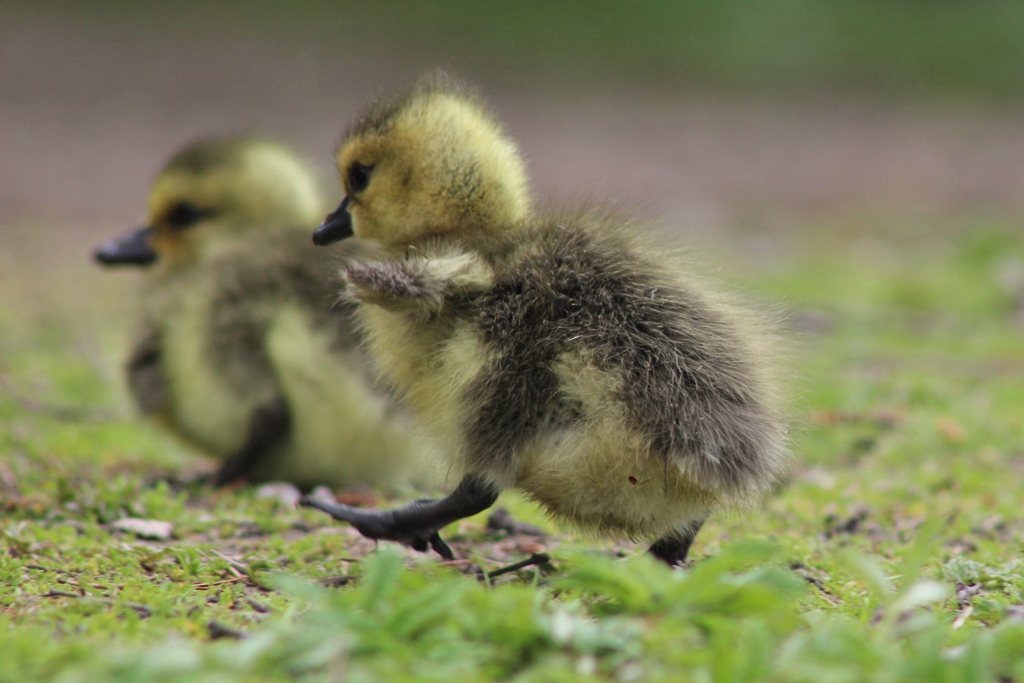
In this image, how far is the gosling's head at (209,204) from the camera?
15.1 ft

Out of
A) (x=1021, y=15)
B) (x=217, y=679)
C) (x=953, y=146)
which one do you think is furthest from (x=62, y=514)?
(x=1021, y=15)

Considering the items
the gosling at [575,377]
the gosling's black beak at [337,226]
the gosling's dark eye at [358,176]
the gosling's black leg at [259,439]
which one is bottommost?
the gosling's black leg at [259,439]

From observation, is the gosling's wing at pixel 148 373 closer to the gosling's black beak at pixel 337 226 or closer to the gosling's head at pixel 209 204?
the gosling's head at pixel 209 204

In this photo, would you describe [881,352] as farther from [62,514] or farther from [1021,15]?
[1021,15]

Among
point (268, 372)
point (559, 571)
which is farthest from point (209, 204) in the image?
point (559, 571)

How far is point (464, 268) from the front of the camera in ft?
8.46

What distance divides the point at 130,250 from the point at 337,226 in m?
1.79

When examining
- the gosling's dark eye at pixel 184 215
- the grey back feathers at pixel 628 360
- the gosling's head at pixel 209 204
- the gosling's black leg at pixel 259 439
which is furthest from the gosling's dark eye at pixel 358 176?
the gosling's dark eye at pixel 184 215

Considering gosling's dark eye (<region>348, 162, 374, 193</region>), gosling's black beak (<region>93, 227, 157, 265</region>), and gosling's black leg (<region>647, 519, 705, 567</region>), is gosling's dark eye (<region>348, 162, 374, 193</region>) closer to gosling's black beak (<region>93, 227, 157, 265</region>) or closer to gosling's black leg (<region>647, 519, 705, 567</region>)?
gosling's black leg (<region>647, 519, 705, 567</region>)

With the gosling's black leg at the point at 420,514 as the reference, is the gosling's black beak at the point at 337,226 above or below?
above

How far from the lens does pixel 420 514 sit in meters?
2.64

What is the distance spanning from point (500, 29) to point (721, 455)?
46.7 ft

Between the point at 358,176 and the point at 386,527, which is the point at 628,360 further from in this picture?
the point at 358,176

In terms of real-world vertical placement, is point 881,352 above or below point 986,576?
above
